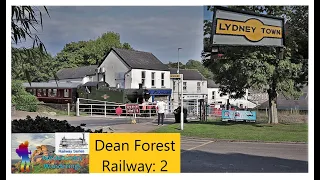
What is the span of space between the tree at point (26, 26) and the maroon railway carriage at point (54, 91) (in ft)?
1.73

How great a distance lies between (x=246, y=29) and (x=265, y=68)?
0.81 m


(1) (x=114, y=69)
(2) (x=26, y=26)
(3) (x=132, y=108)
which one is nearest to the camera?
(2) (x=26, y=26)

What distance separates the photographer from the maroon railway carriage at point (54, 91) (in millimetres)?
6684

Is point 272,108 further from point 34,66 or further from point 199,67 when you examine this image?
point 34,66

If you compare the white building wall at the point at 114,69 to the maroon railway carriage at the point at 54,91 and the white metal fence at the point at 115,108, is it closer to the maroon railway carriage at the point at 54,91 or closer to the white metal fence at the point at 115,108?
the white metal fence at the point at 115,108

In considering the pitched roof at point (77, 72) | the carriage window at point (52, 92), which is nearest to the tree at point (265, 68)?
the pitched roof at point (77, 72)

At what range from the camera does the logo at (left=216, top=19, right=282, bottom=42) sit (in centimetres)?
610

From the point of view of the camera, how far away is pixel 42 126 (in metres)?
6.38

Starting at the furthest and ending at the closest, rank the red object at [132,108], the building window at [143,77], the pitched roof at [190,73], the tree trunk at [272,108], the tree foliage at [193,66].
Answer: the red object at [132,108] < the building window at [143,77] < the tree trunk at [272,108] < the pitched roof at [190,73] < the tree foliage at [193,66]

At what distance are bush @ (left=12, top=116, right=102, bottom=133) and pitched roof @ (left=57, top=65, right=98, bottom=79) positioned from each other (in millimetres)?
765

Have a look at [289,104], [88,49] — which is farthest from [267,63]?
[88,49]
